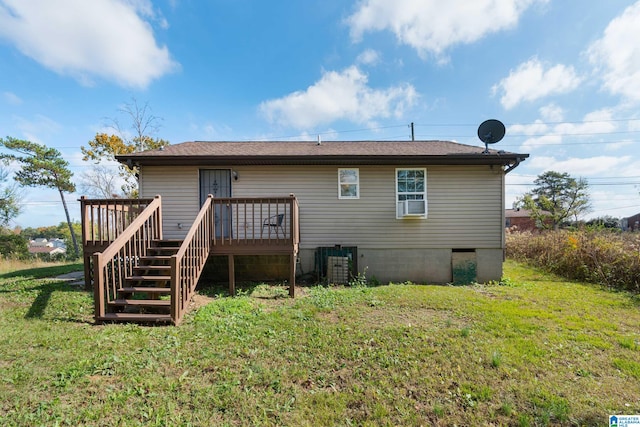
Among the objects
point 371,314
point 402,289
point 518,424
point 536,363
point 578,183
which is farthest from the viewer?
point 578,183

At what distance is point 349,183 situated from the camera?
24.7 feet

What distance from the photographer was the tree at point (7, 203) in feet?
55.9

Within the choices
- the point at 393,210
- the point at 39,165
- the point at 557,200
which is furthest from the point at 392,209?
the point at 557,200

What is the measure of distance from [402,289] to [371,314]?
2.00 m

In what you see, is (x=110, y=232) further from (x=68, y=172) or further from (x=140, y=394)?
(x=68, y=172)

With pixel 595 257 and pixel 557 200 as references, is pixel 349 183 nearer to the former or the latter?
pixel 595 257

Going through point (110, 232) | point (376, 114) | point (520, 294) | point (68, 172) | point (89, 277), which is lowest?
point (520, 294)

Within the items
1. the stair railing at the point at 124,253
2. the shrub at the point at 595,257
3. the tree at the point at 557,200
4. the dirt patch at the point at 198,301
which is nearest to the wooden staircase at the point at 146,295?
the stair railing at the point at 124,253

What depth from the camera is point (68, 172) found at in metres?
18.0

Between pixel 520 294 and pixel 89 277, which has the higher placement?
pixel 89 277

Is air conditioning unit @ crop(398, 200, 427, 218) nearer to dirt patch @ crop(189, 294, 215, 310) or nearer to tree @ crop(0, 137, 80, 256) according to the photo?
dirt patch @ crop(189, 294, 215, 310)

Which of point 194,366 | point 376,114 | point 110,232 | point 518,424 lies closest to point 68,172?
point 110,232

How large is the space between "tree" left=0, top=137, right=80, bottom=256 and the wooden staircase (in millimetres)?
18239

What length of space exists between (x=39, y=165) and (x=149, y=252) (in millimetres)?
18250
